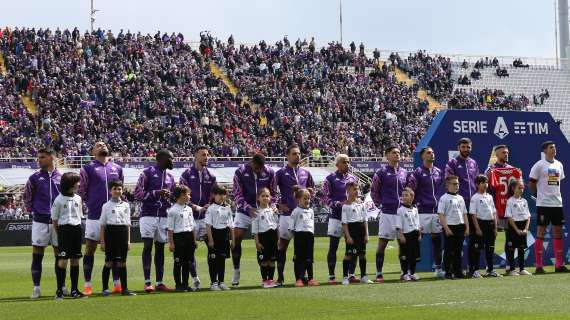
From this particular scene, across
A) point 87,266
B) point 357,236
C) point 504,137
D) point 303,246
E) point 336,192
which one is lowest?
point 87,266

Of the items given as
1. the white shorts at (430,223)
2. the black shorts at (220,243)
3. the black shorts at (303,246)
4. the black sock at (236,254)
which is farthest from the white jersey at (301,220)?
the white shorts at (430,223)

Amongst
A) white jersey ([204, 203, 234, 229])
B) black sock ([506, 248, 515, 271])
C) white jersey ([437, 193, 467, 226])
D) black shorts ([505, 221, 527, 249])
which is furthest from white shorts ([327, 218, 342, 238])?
black shorts ([505, 221, 527, 249])

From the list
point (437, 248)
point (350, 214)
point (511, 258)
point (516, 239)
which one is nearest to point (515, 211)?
point (516, 239)

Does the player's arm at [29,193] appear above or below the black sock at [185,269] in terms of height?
above

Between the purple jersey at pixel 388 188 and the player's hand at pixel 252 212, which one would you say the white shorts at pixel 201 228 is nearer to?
the player's hand at pixel 252 212

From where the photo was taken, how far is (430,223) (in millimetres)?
19031

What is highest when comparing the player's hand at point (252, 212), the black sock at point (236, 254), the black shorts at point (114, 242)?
the player's hand at point (252, 212)

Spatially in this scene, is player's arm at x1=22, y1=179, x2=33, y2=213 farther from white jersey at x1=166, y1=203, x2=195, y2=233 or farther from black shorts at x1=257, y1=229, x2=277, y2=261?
black shorts at x1=257, y1=229, x2=277, y2=261

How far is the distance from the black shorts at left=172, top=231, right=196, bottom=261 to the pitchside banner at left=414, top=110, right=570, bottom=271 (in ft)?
19.5

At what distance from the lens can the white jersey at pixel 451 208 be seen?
18625 millimetres

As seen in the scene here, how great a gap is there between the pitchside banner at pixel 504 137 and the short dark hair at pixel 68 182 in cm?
795

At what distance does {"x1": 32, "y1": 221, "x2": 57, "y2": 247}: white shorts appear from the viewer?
16.3 metres

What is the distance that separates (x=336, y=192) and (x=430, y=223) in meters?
1.93

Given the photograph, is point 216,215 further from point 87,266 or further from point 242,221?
point 87,266
